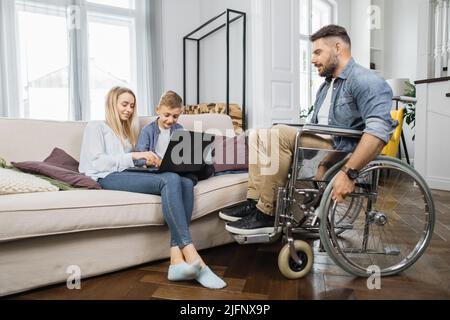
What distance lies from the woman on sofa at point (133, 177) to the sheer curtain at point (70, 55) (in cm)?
223

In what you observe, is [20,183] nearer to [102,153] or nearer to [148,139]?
[102,153]

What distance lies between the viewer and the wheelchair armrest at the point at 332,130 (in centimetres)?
127

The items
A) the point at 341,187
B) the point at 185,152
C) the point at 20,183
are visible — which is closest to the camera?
the point at 341,187

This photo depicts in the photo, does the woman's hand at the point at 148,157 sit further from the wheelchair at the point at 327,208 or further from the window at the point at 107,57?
the window at the point at 107,57

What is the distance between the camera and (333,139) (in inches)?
55.2

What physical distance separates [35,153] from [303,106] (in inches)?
172

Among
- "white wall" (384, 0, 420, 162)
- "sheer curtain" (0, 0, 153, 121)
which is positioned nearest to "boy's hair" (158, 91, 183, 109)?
"sheer curtain" (0, 0, 153, 121)

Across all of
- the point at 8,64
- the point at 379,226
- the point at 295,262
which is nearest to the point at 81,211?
the point at 295,262

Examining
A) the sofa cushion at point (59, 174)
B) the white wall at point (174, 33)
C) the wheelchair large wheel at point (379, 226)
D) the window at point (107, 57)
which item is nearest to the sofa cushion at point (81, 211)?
the sofa cushion at point (59, 174)

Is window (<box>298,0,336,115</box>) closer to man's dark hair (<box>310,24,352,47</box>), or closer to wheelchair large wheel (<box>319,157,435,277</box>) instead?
wheelchair large wheel (<box>319,157,435,277</box>)

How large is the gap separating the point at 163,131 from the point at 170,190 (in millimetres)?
498
